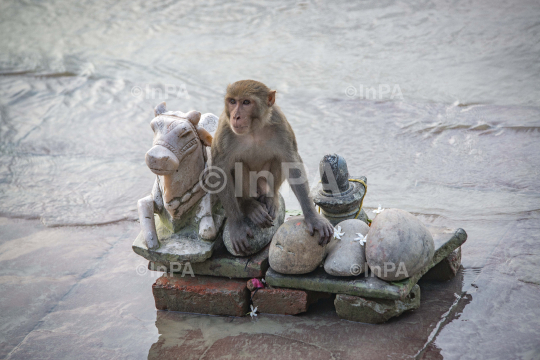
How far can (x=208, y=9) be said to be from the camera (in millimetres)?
11891

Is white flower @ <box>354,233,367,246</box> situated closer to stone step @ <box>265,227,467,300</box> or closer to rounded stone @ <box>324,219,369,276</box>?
rounded stone @ <box>324,219,369,276</box>

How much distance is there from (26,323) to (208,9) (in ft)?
29.7

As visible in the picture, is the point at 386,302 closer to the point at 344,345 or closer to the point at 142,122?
the point at 344,345

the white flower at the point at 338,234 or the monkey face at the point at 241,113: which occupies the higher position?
the monkey face at the point at 241,113

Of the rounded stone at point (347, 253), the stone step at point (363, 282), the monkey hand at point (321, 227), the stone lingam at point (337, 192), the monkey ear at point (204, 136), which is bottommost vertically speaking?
the stone step at point (363, 282)

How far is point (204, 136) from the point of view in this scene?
4.08 meters

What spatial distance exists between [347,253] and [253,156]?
3.16 ft

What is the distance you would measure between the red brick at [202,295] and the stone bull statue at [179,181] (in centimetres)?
35

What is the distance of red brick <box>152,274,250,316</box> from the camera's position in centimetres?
402

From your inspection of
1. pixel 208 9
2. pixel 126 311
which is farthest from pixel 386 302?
pixel 208 9

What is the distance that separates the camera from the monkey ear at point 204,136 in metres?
4.04

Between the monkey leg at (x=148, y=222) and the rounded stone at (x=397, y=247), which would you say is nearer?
the rounded stone at (x=397, y=247)

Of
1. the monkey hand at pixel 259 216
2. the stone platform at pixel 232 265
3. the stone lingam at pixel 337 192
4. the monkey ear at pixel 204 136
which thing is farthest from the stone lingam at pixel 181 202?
the stone lingam at pixel 337 192

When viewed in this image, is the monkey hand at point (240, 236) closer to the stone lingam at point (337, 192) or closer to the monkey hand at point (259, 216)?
the monkey hand at point (259, 216)
